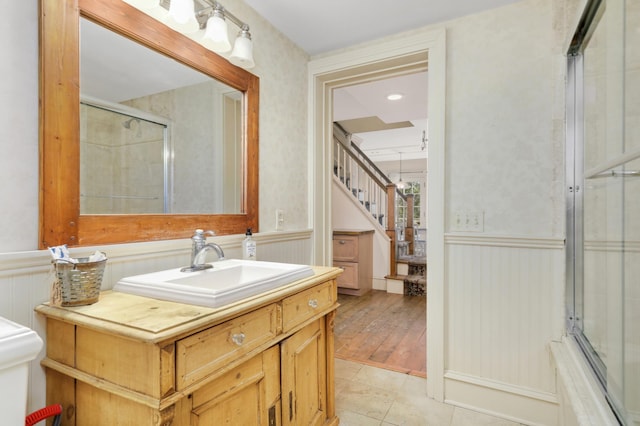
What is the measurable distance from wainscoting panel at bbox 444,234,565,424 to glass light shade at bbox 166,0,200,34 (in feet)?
5.71

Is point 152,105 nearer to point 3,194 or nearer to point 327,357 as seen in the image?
point 3,194

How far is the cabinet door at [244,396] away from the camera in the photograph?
3.10ft

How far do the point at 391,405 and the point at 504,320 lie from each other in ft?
2.66

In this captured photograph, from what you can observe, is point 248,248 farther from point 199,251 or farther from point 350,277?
point 350,277

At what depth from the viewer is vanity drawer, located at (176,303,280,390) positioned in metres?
0.85

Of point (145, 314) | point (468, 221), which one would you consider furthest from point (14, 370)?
point (468, 221)

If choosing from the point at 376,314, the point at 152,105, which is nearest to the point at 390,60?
the point at 152,105

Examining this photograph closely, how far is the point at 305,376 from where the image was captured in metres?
1.43

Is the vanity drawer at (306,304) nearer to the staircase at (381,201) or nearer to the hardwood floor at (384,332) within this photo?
the hardwood floor at (384,332)

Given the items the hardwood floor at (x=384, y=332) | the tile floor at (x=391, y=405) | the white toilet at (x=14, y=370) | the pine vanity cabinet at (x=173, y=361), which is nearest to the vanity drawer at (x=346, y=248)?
the hardwood floor at (x=384, y=332)

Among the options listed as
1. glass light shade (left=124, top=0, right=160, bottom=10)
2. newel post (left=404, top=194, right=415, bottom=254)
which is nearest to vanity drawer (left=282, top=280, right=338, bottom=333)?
glass light shade (left=124, top=0, right=160, bottom=10)

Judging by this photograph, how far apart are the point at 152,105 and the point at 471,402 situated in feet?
7.53

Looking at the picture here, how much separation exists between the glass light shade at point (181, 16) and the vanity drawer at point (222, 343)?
120cm

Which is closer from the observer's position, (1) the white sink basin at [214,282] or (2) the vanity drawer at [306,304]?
(1) the white sink basin at [214,282]
